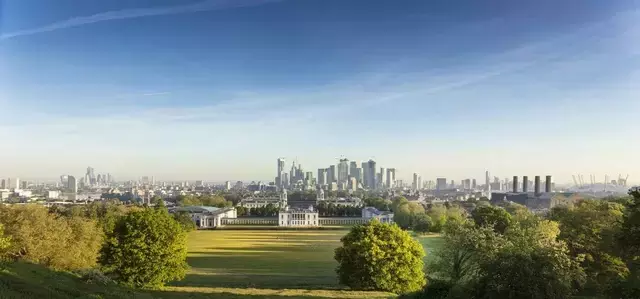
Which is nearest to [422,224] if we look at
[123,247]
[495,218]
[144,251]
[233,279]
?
[495,218]

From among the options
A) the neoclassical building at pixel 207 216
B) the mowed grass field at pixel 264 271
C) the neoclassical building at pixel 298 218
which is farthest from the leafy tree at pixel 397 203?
the mowed grass field at pixel 264 271

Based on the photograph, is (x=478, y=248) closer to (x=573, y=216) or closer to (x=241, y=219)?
(x=573, y=216)

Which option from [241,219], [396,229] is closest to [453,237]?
[396,229]

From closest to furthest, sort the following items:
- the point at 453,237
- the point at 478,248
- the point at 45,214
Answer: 1. the point at 478,248
2. the point at 453,237
3. the point at 45,214

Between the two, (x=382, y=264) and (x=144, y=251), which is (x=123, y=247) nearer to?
(x=144, y=251)

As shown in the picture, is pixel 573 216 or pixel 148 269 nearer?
pixel 148 269

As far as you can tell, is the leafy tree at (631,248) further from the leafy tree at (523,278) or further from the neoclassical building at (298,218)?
the neoclassical building at (298,218)

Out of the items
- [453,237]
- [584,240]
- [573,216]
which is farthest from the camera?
[573,216]
